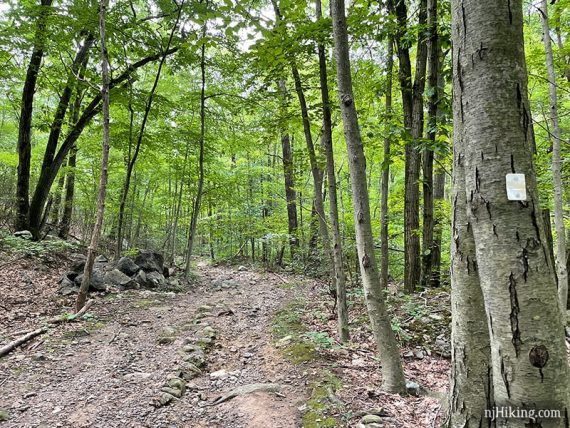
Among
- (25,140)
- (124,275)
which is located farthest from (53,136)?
(124,275)

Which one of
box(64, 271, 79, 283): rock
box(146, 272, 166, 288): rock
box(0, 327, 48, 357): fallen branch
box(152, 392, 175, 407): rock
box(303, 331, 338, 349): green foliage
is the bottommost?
box(152, 392, 175, 407): rock

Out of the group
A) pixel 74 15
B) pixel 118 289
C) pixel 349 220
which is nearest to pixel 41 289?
pixel 118 289

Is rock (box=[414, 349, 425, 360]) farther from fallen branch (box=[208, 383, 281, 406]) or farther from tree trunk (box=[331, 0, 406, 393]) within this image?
fallen branch (box=[208, 383, 281, 406])

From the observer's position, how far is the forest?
1649 millimetres

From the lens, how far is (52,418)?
10.9 ft

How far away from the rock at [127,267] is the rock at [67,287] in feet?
5.17

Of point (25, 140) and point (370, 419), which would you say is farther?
point (25, 140)

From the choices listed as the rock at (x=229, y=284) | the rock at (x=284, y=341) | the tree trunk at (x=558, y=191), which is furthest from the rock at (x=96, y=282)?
the tree trunk at (x=558, y=191)

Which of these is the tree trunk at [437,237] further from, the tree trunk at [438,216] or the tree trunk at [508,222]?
the tree trunk at [508,222]

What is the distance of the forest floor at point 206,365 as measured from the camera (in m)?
3.29

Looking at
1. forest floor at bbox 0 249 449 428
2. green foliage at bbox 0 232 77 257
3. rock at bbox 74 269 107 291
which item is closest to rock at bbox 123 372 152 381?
forest floor at bbox 0 249 449 428

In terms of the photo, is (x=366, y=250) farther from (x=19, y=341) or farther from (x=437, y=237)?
(x=437, y=237)

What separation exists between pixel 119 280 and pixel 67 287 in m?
1.25

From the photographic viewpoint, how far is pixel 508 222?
1.60 metres
